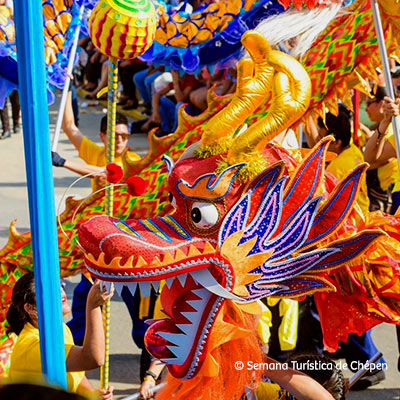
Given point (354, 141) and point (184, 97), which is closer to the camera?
point (354, 141)

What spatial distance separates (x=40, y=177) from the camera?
1.63 metres

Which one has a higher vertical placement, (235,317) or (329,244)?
(329,244)

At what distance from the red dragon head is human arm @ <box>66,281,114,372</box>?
188 millimetres

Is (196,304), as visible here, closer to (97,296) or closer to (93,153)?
(97,296)

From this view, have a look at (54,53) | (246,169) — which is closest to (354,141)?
(54,53)

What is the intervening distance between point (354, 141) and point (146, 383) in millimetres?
2335

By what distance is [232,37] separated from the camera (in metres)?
4.21

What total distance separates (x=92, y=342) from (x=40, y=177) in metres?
0.89

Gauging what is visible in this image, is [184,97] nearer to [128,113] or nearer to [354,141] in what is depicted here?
[128,113]

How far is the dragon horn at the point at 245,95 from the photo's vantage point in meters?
2.36

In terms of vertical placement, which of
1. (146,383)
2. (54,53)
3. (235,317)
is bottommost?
(146,383)

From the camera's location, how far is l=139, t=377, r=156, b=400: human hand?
3.09 meters

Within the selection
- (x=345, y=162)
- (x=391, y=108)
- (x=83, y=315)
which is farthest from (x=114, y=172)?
(x=345, y=162)

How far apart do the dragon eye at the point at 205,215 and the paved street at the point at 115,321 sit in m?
1.72
